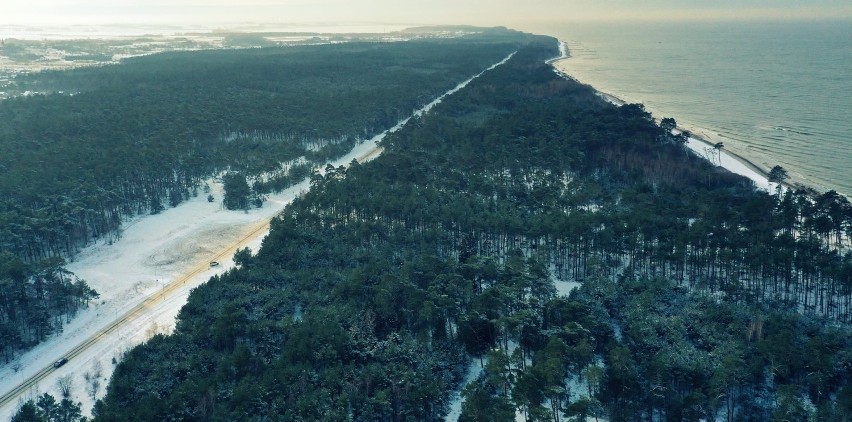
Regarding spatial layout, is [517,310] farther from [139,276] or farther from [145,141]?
[145,141]

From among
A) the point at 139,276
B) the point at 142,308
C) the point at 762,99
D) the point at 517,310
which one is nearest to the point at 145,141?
the point at 139,276

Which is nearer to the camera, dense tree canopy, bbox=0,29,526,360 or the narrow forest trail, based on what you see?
the narrow forest trail

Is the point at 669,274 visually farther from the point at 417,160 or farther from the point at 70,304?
the point at 70,304

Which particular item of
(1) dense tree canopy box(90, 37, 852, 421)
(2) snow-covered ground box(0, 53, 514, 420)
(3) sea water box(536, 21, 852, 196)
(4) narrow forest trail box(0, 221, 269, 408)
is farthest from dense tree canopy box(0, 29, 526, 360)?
(3) sea water box(536, 21, 852, 196)

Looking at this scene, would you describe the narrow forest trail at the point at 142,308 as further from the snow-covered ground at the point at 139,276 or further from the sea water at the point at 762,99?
the sea water at the point at 762,99

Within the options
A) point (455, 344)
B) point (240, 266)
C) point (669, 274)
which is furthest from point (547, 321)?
point (240, 266)

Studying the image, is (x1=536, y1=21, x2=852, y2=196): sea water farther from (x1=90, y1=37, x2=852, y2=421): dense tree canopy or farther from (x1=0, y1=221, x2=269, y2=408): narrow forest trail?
(x1=0, y1=221, x2=269, y2=408): narrow forest trail

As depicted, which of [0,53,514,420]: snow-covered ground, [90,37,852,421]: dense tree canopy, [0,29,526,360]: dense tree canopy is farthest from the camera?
[0,29,526,360]: dense tree canopy

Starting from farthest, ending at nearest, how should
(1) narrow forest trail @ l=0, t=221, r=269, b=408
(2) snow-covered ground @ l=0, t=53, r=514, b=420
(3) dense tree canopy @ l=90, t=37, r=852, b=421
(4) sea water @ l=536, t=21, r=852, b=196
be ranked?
(4) sea water @ l=536, t=21, r=852, b=196, (2) snow-covered ground @ l=0, t=53, r=514, b=420, (1) narrow forest trail @ l=0, t=221, r=269, b=408, (3) dense tree canopy @ l=90, t=37, r=852, b=421
